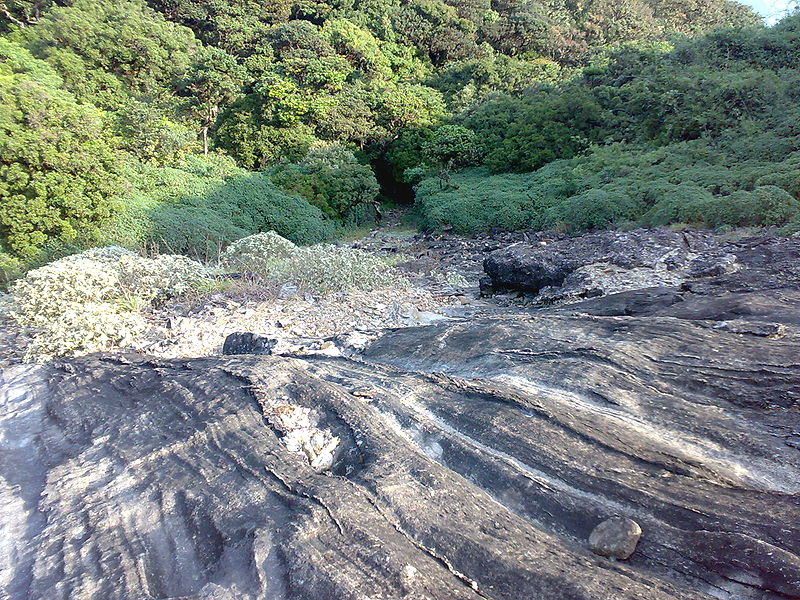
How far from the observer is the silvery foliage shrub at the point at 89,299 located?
16.5 ft

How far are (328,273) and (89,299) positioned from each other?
3198mm

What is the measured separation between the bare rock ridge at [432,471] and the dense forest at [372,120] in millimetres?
6947

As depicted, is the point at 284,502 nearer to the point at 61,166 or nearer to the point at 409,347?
the point at 409,347

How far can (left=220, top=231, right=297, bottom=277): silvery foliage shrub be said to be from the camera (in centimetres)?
884

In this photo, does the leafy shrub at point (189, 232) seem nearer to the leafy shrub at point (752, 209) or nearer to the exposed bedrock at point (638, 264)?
the exposed bedrock at point (638, 264)

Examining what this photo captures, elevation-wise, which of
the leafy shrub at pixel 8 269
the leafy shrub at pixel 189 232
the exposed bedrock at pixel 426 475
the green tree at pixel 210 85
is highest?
the green tree at pixel 210 85

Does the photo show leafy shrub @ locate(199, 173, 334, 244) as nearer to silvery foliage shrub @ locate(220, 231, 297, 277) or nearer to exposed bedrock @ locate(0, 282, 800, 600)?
silvery foliage shrub @ locate(220, 231, 297, 277)

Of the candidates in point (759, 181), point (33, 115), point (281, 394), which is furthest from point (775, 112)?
point (33, 115)

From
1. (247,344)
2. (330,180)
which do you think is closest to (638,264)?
(247,344)

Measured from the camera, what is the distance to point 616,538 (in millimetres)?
1965

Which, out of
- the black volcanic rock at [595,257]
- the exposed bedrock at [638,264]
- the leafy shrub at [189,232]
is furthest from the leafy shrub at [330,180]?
the black volcanic rock at [595,257]

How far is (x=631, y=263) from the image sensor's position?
7.30 meters

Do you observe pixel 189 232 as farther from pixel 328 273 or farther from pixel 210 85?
pixel 210 85

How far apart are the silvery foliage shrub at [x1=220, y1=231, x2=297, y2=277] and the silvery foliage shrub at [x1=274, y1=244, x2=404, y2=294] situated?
1.53 feet
